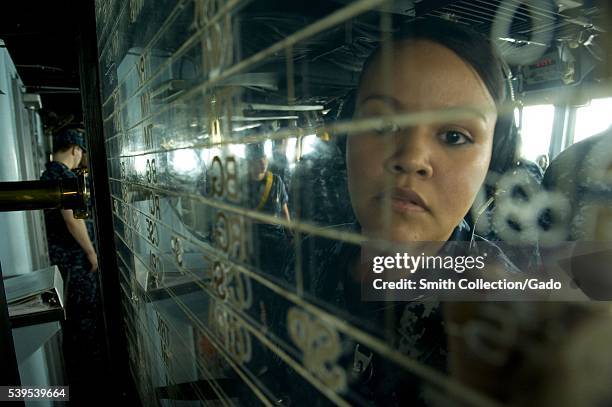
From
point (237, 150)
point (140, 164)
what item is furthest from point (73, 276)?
point (237, 150)

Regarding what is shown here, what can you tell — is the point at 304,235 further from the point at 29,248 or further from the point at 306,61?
the point at 29,248

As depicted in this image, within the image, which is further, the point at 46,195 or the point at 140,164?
the point at 46,195

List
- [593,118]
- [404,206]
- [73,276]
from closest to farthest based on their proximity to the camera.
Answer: [593,118], [404,206], [73,276]

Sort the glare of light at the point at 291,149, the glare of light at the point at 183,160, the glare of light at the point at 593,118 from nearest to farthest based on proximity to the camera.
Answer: the glare of light at the point at 593,118
the glare of light at the point at 291,149
the glare of light at the point at 183,160

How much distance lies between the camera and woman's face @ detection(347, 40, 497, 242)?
279mm

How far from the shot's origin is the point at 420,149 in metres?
0.30

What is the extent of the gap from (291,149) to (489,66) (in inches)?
9.0

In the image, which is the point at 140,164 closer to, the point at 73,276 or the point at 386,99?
the point at 386,99

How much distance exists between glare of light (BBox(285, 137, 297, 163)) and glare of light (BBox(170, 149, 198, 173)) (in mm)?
273

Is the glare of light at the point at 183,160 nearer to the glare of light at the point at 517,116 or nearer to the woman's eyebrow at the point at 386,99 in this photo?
the woman's eyebrow at the point at 386,99

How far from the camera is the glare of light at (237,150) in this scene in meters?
0.51

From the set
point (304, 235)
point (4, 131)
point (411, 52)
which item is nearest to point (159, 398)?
point (304, 235)

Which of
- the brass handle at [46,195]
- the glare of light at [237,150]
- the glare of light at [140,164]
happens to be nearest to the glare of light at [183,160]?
the glare of light at [237,150]

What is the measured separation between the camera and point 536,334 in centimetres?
24
